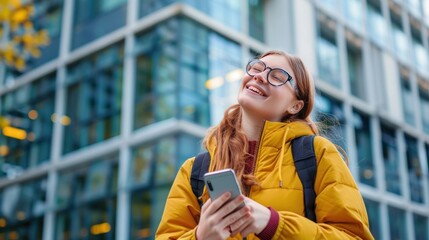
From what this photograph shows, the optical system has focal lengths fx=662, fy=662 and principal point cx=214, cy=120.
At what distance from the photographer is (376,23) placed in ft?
78.7

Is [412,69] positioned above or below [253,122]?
above

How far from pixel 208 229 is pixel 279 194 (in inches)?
14.2

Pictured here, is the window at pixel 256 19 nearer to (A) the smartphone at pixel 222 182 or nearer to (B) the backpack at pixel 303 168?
(B) the backpack at pixel 303 168

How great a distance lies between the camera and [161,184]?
1452 cm

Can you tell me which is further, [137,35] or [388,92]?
[388,92]

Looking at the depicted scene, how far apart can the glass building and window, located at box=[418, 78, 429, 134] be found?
0.53 m

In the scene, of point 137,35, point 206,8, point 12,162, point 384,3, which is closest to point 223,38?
point 206,8

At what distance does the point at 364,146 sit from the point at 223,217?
1993cm

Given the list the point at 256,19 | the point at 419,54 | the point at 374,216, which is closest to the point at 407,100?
the point at 419,54

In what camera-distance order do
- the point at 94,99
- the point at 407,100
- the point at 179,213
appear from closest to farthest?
the point at 179,213, the point at 94,99, the point at 407,100

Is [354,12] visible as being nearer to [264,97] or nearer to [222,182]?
[264,97]

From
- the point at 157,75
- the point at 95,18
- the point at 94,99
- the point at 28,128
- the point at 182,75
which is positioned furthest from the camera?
the point at 28,128

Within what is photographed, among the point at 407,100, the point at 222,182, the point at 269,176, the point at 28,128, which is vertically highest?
the point at 407,100

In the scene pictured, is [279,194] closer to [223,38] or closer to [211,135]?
[211,135]
